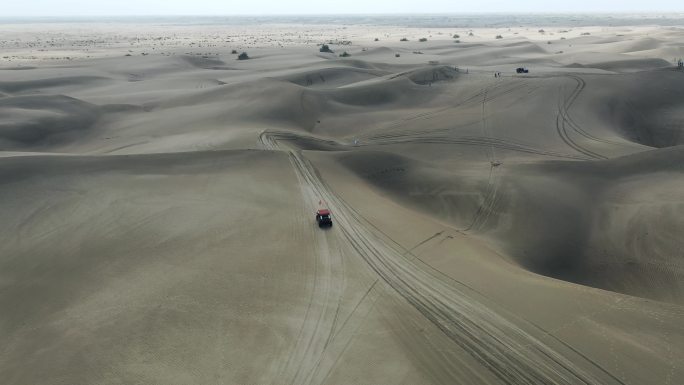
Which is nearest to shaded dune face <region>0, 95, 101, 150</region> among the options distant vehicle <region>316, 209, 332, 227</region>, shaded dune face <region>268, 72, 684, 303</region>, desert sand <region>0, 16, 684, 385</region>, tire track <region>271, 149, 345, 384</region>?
desert sand <region>0, 16, 684, 385</region>

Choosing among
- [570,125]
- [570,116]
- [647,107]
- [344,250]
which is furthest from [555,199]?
[647,107]

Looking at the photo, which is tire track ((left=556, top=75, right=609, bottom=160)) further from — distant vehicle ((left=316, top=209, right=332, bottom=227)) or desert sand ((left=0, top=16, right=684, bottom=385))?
distant vehicle ((left=316, top=209, right=332, bottom=227))

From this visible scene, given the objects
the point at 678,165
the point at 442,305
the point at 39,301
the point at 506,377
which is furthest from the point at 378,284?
the point at 678,165

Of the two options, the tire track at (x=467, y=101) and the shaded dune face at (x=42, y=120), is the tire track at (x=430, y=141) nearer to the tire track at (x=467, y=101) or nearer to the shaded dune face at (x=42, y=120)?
the tire track at (x=467, y=101)

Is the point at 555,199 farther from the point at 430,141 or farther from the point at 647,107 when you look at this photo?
the point at 647,107

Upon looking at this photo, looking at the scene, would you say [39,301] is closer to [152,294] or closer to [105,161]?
[152,294]

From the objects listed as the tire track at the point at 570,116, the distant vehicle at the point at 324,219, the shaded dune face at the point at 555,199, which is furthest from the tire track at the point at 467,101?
the distant vehicle at the point at 324,219
